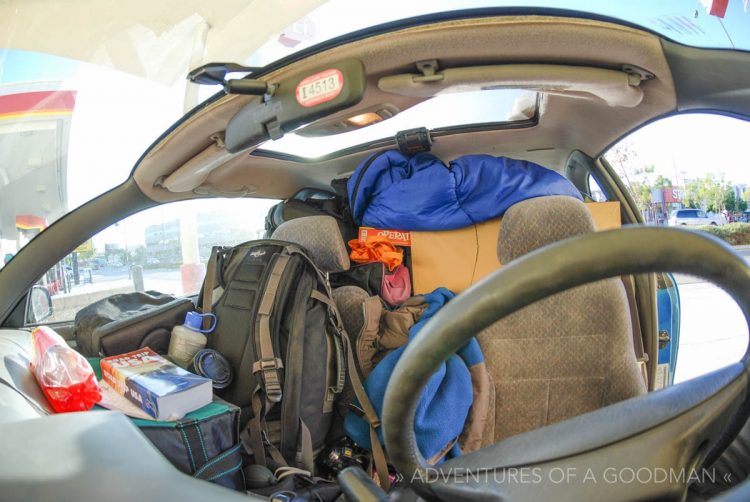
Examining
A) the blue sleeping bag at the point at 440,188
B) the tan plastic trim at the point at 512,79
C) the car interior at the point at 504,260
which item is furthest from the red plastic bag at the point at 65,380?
the blue sleeping bag at the point at 440,188

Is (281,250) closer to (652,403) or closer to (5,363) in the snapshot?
(5,363)

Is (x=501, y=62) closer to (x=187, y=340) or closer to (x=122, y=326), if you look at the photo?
→ (x=187, y=340)

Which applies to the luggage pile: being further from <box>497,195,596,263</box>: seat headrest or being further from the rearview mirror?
the rearview mirror

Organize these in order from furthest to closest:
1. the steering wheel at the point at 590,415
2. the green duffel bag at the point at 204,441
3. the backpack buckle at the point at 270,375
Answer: the backpack buckle at the point at 270,375
the green duffel bag at the point at 204,441
the steering wheel at the point at 590,415

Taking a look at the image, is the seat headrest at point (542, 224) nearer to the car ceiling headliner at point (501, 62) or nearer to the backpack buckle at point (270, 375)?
the car ceiling headliner at point (501, 62)

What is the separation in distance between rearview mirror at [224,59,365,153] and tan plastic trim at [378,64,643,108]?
13cm

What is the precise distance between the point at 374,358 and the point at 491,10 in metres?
1.20

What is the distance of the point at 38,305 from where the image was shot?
Answer: 64.0 inches

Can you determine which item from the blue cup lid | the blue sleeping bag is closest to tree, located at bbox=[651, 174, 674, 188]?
the blue sleeping bag

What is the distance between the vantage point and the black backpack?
50.5 inches

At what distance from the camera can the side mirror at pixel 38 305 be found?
158cm

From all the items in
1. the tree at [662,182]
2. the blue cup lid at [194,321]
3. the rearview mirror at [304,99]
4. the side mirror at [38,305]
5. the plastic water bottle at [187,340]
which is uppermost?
the rearview mirror at [304,99]

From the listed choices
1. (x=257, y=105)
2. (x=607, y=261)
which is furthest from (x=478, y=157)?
(x=607, y=261)

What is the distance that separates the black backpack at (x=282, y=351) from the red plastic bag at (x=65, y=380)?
0.45 meters
